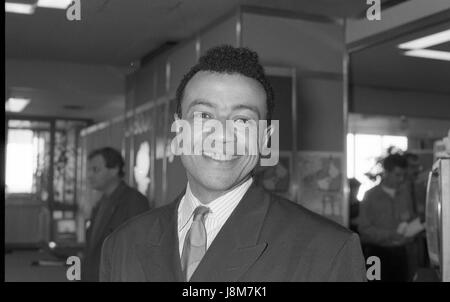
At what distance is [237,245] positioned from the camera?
66cm

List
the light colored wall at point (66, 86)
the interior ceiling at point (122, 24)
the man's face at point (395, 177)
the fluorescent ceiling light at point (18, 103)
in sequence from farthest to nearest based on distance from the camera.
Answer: the fluorescent ceiling light at point (18, 103) → the light colored wall at point (66, 86) → the man's face at point (395, 177) → the interior ceiling at point (122, 24)

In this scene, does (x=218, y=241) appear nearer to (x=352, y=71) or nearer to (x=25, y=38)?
(x=25, y=38)

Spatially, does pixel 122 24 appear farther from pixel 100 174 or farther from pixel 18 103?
pixel 18 103

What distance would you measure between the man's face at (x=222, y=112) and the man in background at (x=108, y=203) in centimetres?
58

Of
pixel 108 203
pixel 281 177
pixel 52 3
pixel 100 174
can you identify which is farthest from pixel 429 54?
pixel 108 203

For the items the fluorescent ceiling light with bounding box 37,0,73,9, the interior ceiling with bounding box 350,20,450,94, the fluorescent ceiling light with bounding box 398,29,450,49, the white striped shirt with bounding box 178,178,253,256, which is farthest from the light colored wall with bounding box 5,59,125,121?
the fluorescent ceiling light with bounding box 398,29,450,49

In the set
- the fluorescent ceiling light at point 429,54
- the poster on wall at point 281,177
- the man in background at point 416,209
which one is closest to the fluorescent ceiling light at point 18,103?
the poster on wall at point 281,177

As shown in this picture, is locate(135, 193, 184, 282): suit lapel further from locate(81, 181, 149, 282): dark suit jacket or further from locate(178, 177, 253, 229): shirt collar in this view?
locate(81, 181, 149, 282): dark suit jacket

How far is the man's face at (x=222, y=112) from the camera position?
666mm

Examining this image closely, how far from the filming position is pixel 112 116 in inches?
227

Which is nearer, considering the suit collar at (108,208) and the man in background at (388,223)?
the suit collar at (108,208)

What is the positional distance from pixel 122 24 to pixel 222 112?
1.31 meters

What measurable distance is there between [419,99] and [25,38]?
3846 millimetres

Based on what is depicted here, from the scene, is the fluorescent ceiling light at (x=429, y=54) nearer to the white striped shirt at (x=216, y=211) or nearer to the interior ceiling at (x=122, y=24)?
the interior ceiling at (x=122, y=24)
